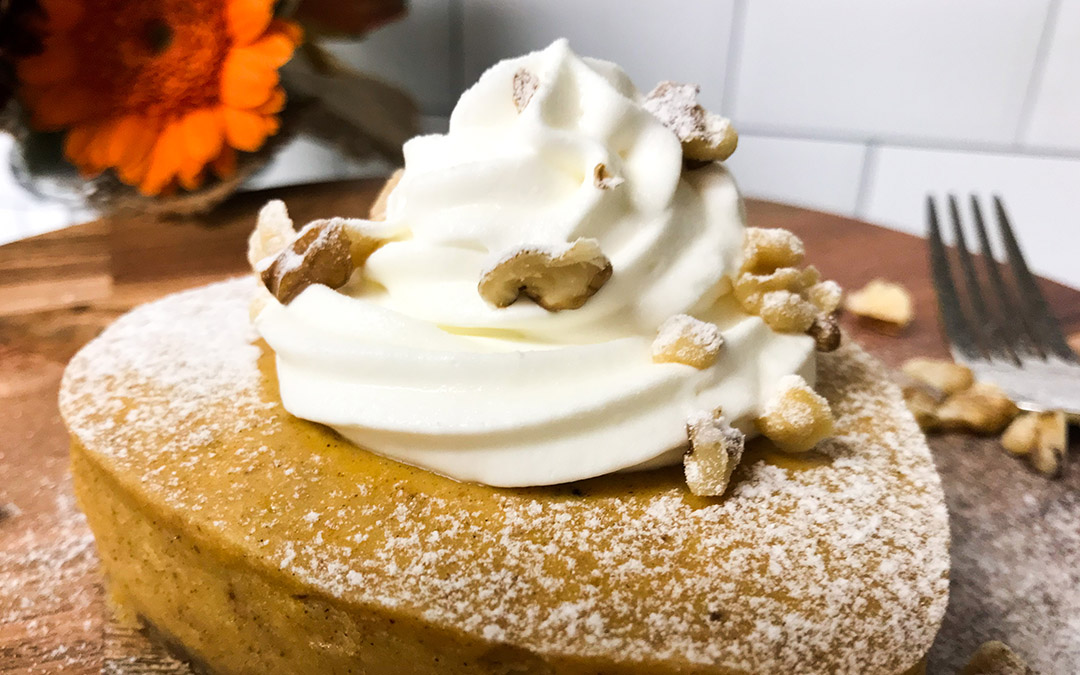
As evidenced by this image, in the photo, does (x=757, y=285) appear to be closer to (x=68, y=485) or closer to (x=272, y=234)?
(x=272, y=234)

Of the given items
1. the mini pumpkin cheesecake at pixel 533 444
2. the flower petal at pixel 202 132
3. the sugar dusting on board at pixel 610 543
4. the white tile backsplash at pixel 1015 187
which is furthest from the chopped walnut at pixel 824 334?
the white tile backsplash at pixel 1015 187

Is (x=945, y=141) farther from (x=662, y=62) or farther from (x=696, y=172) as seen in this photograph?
(x=696, y=172)

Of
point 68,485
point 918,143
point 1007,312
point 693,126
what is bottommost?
point 68,485

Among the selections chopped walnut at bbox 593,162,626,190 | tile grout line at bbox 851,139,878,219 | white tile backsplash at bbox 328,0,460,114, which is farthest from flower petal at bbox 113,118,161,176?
tile grout line at bbox 851,139,878,219

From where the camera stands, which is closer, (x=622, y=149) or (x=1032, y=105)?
(x=622, y=149)

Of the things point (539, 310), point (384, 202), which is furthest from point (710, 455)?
point (384, 202)

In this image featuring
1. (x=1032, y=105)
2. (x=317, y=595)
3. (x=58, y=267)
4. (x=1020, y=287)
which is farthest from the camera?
(x=1032, y=105)

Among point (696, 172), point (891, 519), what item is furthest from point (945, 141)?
point (891, 519)

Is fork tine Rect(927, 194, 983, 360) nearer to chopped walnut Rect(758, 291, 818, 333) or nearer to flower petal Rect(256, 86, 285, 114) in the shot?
chopped walnut Rect(758, 291, 818, 333)
